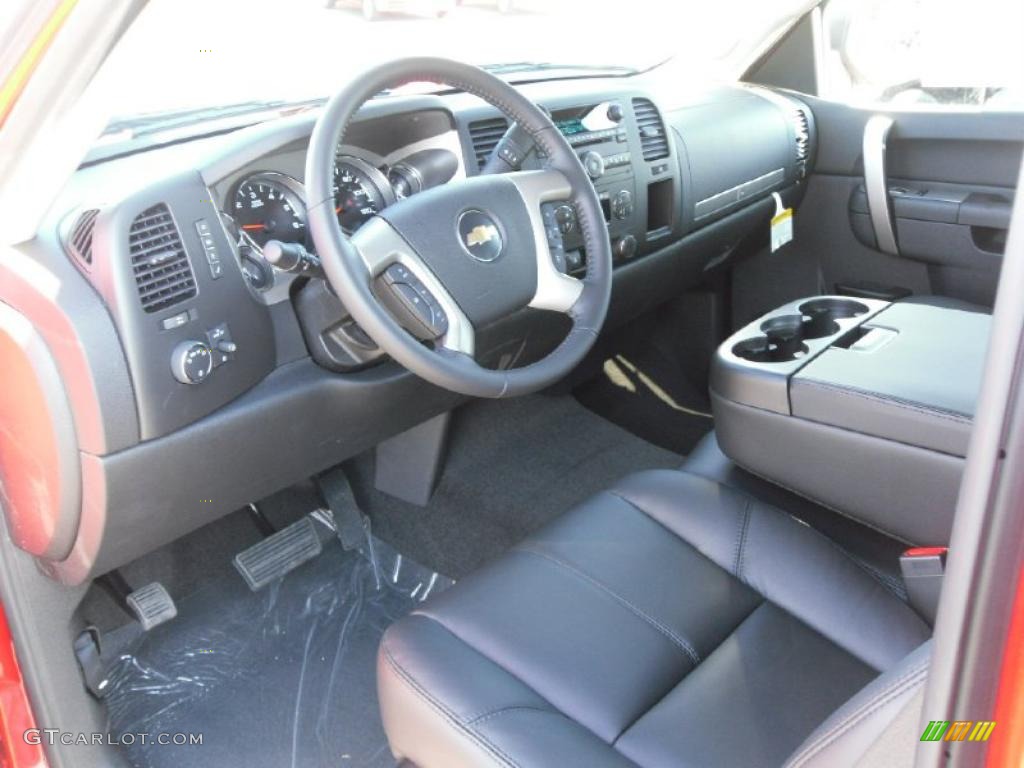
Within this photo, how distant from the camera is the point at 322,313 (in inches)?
62.8

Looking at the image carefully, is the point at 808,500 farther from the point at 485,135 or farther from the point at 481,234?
the point at 485,135

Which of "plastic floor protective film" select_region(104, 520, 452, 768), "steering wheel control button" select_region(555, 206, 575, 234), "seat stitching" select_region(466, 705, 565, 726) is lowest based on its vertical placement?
"plastic floor protective film" select_region(104, 520, 452, 768)

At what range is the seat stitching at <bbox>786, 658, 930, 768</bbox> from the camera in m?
0.79

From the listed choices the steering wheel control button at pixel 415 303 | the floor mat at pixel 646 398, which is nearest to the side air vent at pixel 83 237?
the steering wheel control button at pixel 415 303

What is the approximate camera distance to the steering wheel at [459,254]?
1.31 metres

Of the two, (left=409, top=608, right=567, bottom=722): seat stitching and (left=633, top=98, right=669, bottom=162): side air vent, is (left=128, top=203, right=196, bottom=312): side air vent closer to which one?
(left=409, top=608, right=567, bottom=722): seat stitching

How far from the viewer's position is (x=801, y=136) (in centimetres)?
278

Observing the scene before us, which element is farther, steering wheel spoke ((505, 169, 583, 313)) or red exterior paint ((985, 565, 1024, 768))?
steering wheel spoke ((505, 169, 583, 313))

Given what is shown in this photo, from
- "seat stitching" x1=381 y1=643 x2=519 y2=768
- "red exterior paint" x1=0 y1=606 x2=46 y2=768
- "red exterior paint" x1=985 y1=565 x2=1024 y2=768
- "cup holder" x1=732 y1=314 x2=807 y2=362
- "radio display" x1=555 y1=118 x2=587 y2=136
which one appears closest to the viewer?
"red exterior paint" x1=985 y1=565 x2=1024 y2=768

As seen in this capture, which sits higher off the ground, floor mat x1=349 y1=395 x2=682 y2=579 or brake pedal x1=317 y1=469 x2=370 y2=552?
brake pedal x1=317 y1=469 x2=370 y2=552

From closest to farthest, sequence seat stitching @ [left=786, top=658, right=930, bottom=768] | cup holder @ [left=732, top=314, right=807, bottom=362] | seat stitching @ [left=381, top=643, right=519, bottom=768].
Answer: seat stitching @ [left=786, top=658, right=930, bottom=768], seat stitching @ [left=381, top=643, right=519, bottom=768], cup holder @ [left=732, top=314, right=807, bottom=362]

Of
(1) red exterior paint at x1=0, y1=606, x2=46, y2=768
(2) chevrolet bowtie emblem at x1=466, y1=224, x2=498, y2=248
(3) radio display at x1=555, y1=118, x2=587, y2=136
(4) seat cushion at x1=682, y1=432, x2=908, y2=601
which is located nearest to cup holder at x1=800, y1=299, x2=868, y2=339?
(4) seat cushion at x1=682, y1=432, x2=908, y2=601

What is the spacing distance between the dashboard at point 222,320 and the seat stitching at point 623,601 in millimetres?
399

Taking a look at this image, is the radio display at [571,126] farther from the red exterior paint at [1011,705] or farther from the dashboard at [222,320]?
the red exterior paint at [1011,705]
